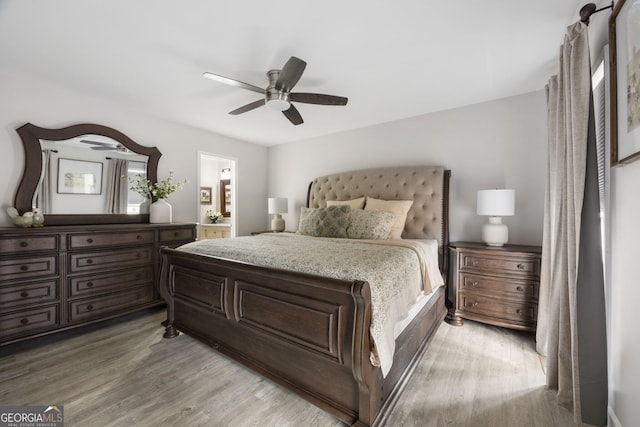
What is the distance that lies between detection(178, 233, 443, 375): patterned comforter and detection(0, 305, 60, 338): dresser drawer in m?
1.39

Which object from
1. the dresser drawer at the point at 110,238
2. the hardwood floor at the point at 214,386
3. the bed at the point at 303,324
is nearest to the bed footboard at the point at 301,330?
the bed at the point at 303,324

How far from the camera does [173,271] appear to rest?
2508 millimetres

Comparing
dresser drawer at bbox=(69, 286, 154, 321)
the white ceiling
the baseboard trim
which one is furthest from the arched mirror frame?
the baseboard trim

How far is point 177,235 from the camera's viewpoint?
11.0ft

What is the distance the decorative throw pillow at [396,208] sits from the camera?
3.16 m

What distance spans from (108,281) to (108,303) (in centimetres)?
23

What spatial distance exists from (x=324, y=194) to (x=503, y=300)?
2664 mm

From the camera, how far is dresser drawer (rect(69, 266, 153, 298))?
256 centimetres

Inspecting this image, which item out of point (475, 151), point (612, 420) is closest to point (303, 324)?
point (612, 420)

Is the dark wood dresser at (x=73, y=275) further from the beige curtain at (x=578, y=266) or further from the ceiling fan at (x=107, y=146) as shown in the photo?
the beige curtain at (x=578, y=266)

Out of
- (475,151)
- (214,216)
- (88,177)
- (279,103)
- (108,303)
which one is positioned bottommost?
(108,303)

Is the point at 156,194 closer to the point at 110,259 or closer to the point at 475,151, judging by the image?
the point at 110,259

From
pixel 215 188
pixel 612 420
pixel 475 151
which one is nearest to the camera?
pixel 612 420

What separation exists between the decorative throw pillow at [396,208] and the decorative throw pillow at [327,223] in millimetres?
507
